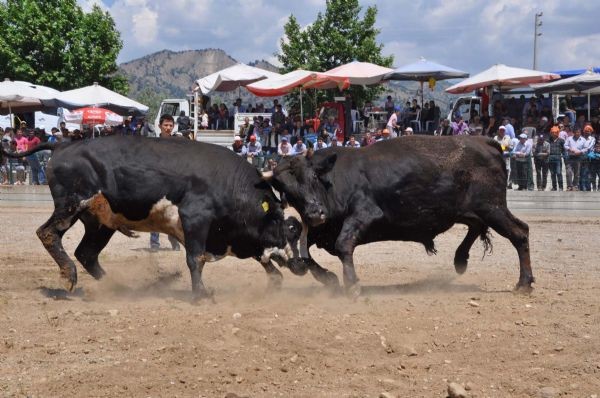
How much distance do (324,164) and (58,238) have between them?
281 cm

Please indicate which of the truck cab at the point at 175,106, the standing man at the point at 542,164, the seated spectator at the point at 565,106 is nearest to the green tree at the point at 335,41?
the truck cab at the point at 175,106

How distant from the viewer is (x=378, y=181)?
9.35m

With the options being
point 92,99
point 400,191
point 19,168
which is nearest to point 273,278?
point 400,191

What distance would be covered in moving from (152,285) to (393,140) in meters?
3.16

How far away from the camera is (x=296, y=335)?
732 centimetres

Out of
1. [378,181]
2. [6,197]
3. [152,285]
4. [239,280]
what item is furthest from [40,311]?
[6,197]

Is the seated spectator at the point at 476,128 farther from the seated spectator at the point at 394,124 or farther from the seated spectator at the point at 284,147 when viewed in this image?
the seated spectator at the point at 284,147

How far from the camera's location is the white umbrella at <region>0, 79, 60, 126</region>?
2505 cm

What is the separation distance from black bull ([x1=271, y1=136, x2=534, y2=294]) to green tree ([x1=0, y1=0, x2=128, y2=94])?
116ft

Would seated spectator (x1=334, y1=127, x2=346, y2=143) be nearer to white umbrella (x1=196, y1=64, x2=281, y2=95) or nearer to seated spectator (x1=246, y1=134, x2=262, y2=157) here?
seated spectator (x1=246, y1=134, x2=262, y2=157)

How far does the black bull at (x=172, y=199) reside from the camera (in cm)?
901

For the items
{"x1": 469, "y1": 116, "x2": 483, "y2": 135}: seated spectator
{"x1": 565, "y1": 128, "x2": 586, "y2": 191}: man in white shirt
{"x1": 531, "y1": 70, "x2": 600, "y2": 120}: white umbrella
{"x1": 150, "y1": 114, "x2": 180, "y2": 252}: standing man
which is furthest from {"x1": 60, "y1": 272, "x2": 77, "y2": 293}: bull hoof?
{"x1": 531, "y1": 70, "x2": 600, "y2": 120}: white umbrella

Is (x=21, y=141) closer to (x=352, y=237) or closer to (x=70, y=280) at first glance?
A: (x=70, y=280)

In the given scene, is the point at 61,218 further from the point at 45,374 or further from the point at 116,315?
the point at 45,374
